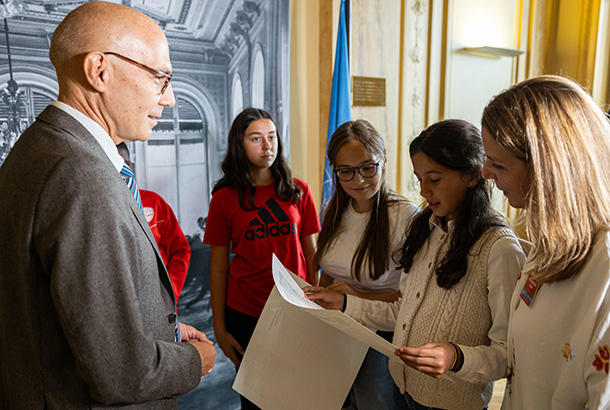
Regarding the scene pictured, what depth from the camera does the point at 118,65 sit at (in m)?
1.13

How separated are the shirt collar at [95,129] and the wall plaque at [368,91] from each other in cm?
257

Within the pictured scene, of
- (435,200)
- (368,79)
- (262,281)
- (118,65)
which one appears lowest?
(262,281)

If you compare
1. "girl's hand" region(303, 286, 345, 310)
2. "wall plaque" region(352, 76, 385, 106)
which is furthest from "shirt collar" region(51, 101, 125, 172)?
"wall plaque" region(352, 76, 385, 106)

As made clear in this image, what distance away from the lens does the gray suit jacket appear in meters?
0.95

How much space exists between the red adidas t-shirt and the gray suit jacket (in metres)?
1.18

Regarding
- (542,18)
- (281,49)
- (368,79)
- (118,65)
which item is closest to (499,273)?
(118,65)

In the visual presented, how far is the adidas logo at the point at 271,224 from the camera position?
229 centimetres

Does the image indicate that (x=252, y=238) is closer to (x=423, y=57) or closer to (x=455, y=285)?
(x=455, y=285)

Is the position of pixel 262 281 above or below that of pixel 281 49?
below

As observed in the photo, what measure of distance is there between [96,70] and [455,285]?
1.15 metres

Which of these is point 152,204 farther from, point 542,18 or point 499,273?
point 542,18

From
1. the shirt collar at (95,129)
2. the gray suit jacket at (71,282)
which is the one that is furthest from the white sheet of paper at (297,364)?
the shirt collar at (95,129)

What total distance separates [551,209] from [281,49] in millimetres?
2478

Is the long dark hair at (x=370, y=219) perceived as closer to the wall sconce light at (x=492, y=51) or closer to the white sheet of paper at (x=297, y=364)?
the white sheet of paper at (x=297, y=364)
